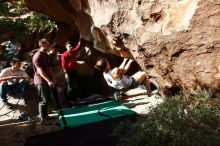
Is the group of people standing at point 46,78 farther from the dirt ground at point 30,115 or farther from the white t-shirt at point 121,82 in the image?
the dirt ground at point 30,115

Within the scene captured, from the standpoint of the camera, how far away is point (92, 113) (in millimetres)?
9898

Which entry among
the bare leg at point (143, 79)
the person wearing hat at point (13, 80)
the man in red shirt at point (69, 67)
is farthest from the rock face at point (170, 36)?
the person wearing hat at point (13, 80)

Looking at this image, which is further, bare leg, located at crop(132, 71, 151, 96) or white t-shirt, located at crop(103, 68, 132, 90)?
bare leg, located at crop(132, 71, 151, 96)

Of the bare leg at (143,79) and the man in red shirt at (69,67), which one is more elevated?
the man in red shirt at (69,67)

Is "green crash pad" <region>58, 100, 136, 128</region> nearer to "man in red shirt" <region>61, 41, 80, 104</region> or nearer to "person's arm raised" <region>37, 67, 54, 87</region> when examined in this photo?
"person's arm raised" <region>37, 67, 54, 87</region>

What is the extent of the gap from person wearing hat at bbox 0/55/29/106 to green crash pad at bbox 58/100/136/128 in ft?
4.86

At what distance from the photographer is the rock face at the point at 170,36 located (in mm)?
6895

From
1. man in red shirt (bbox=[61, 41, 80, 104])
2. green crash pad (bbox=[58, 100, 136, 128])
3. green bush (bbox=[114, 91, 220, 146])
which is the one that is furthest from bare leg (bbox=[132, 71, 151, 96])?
green bush (bbox=[114, 91, 220, 146])

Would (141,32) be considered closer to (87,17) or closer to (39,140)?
(39,140)

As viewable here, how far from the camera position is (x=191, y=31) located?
7047 mm

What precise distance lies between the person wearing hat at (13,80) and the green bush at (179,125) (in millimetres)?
4597

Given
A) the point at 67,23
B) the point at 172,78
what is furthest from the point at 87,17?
the point at 172,78

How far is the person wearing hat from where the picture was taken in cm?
1078

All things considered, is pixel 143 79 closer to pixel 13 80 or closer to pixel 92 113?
pixel 92 113
